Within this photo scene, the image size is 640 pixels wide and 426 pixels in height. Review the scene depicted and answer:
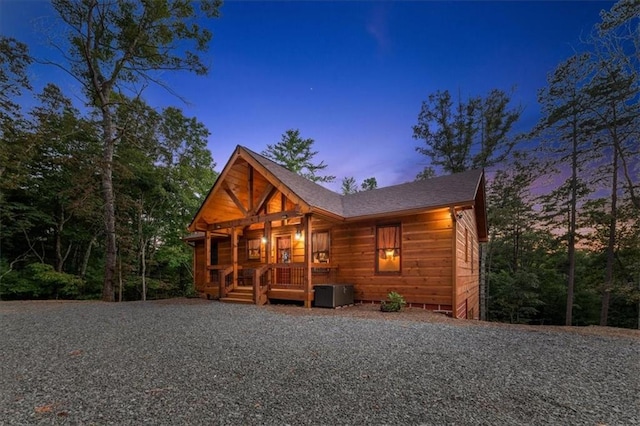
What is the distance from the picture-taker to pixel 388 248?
9.79 metres

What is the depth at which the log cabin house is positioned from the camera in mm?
8836

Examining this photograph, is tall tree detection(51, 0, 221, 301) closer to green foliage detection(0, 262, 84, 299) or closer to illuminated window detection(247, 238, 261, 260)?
green foliage detection(0, 262, 84, 299)

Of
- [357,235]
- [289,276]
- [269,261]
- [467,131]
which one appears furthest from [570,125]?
[269,261]

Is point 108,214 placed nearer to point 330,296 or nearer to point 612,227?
point 330,296

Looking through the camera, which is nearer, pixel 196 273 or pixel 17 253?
pixel 17 253

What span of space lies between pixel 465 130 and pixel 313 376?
20969 millimetres

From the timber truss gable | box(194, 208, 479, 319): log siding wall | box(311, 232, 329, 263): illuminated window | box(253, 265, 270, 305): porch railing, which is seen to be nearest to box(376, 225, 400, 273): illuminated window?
box(194, 208, 479, 319): log siding wall

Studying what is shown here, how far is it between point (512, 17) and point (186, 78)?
13.0 meters

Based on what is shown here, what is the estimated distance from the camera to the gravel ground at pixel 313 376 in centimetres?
245

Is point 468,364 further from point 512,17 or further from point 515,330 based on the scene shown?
point 512,17

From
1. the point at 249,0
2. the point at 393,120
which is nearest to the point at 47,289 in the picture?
the point at 249,0

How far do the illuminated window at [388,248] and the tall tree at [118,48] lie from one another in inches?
410

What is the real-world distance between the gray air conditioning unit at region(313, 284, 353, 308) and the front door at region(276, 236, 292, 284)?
2995 millimetres

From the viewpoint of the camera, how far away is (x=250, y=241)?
1368 centimetres
